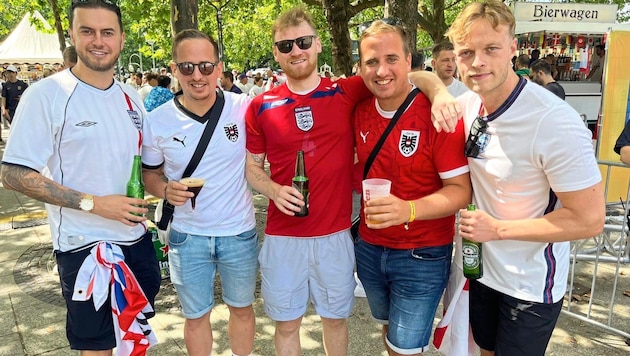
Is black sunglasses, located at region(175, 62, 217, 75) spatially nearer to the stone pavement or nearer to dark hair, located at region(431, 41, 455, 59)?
the stone pavement

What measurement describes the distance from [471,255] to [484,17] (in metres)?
1.17

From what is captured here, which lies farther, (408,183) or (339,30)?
(339,30)

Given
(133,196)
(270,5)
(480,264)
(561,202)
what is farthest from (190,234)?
(270,5)

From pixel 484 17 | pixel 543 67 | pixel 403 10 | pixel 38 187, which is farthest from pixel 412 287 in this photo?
pixel 543 67

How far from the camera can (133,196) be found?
268 centimetres

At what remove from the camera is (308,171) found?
2.81 m

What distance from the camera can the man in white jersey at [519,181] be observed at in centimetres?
200

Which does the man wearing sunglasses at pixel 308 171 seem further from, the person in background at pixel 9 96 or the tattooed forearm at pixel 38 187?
the person in background at pixel 9 96

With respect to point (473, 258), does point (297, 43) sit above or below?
above

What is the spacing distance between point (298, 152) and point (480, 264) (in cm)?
121

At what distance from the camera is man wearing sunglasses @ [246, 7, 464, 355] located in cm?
282

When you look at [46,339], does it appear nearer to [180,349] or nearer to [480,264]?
[180,349]

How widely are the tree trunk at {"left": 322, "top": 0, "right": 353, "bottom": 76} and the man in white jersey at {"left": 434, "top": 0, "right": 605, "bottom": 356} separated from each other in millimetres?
9406

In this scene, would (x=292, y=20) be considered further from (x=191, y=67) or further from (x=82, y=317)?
(x=82, y=317)
